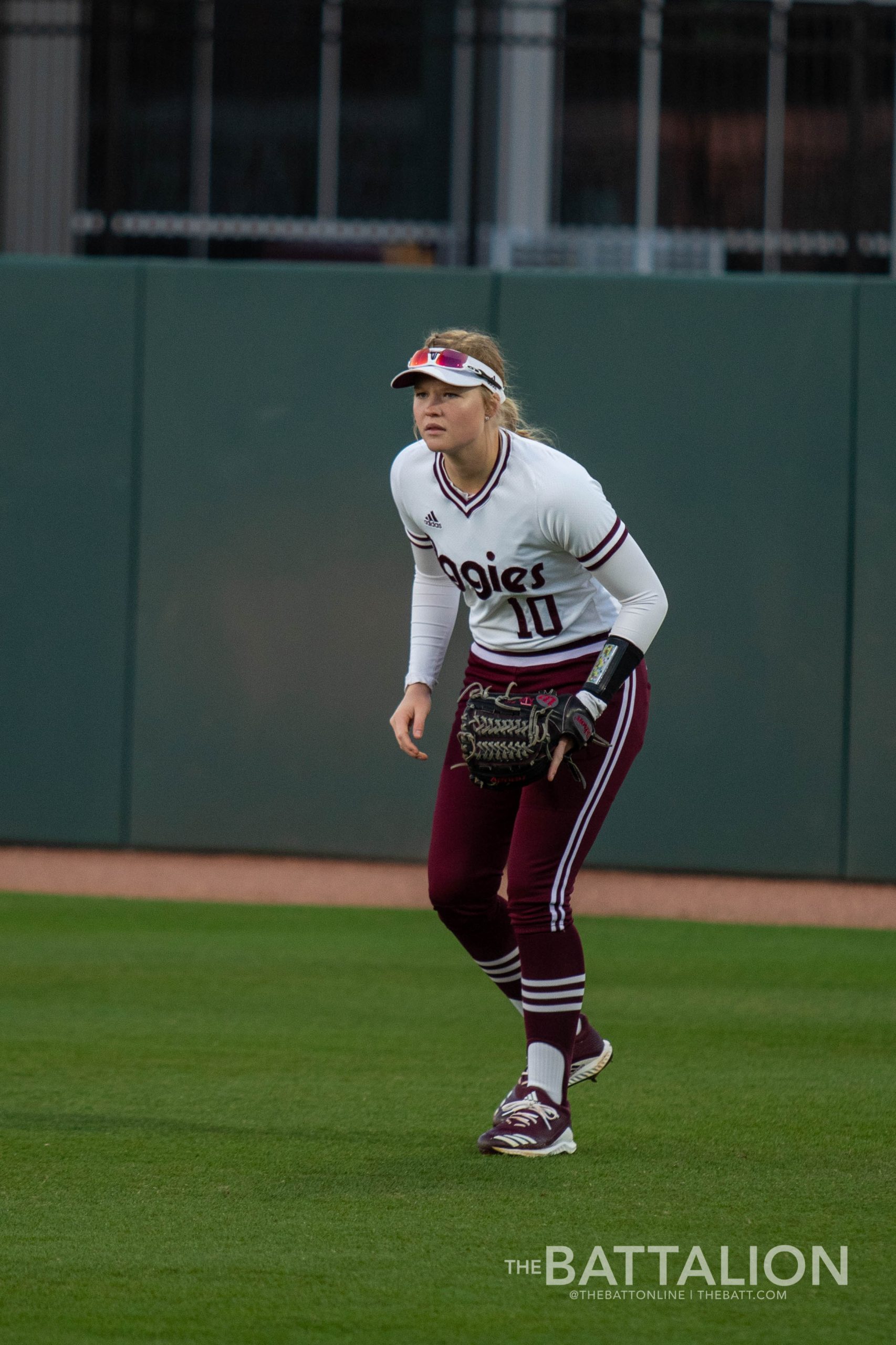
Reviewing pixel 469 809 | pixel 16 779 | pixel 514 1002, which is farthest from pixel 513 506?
pixel 16 779

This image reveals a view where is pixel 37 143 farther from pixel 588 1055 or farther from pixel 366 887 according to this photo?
pixel 588 1055

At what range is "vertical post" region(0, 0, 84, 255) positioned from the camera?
44.7 ft

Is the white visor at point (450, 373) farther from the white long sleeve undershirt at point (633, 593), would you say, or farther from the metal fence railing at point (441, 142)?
the metal fence railing at point (441, 142)

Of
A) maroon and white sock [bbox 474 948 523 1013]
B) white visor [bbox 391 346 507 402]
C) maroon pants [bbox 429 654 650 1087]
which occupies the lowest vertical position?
maroon and white sock [bbox 474 948 523 1013]

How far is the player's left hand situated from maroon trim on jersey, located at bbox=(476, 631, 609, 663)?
0.30m

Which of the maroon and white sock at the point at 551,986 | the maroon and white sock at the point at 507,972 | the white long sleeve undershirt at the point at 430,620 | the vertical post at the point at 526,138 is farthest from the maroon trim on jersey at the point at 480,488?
the vertical post at the point at 526,138

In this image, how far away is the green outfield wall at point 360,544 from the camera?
8.88m

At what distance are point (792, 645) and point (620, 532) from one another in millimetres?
5197

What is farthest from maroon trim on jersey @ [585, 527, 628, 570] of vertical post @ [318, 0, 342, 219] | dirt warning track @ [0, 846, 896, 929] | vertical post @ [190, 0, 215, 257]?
vertical post @ [190, 0, 215, 257]

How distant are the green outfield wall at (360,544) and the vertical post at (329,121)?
4866 millimetres

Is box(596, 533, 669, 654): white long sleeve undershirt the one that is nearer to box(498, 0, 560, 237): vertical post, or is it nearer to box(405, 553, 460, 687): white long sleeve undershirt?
box(405, 553, 460, 687): white long sleeve undershirt

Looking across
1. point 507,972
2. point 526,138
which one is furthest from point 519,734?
Answer: point 526,138

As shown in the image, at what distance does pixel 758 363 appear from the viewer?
8.89m

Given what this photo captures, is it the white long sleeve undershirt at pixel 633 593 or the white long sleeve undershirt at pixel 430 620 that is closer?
the white long sleeve undershirt at pixel 633 593
